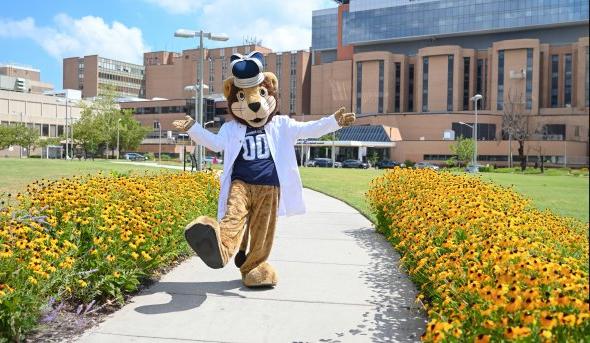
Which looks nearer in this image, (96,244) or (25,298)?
(25,298)

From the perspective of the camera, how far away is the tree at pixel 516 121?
6856 centimetres

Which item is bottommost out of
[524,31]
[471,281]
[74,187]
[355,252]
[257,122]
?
[355,252]

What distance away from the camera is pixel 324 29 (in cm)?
Result: 10606

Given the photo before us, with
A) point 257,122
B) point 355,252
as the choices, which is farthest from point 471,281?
point 355,252

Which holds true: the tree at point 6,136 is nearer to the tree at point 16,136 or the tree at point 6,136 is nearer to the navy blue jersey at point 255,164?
the tree at point 16,136

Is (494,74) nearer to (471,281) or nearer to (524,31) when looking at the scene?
(524,31)

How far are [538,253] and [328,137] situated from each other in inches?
2843

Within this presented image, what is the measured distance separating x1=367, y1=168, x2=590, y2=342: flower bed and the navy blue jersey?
1390 mm

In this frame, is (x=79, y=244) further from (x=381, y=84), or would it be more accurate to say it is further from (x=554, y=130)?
(x=381, y=84)

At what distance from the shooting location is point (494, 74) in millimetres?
81438

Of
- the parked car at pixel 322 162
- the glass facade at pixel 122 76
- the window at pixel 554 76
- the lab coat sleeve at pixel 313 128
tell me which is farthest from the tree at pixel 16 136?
the lab coat sleeve at pixel 313 128

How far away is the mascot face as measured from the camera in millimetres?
5781

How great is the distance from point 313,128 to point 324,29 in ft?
338

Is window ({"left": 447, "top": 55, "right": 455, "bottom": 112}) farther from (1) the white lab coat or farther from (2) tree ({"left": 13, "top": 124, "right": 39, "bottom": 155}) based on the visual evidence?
(1) the white lab coat
